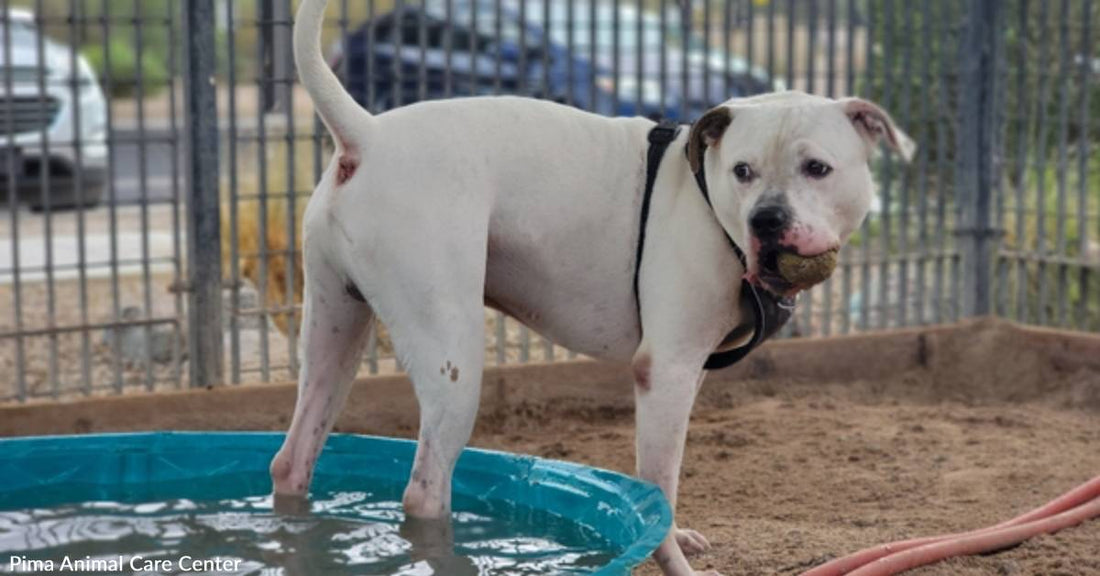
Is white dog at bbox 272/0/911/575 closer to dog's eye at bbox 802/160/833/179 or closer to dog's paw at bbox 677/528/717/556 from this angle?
dog's eye at bbox 802/160/833/179

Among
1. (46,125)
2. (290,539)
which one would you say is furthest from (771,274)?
(46,125)

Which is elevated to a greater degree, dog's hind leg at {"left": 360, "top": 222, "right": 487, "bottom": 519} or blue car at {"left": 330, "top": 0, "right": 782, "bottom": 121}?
blue car at {"left": 330, "top": 0, "right": 782, "bottom": 121}

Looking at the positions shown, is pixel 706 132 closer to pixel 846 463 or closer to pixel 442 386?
pixel 442 386

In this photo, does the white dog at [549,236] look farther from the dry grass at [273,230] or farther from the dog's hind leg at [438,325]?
the dry grass at [273,230]

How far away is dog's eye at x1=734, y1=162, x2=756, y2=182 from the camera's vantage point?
393 cm

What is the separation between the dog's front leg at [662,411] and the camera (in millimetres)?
4098

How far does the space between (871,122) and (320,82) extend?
142cm

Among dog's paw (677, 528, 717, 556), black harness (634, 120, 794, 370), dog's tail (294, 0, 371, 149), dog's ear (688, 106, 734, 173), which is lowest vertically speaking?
dog's paw (677, 528, 717, 556)

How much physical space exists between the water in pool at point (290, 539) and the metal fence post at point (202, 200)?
1.48m

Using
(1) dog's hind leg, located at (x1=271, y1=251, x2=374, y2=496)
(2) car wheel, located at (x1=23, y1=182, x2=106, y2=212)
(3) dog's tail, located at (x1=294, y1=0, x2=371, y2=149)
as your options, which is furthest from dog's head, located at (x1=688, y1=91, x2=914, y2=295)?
(2) car wheel, located at (x1=23, y1=182, x2=106, y2=212)

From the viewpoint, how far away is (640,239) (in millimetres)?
4230

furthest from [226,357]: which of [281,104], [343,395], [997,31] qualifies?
[997,31]

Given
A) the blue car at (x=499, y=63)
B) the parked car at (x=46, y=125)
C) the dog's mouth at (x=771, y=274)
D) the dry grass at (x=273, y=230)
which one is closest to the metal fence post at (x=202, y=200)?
the dry grass at (x=273, y=230)

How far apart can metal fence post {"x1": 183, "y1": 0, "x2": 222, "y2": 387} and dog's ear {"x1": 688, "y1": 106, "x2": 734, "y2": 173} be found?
253 centimetres
